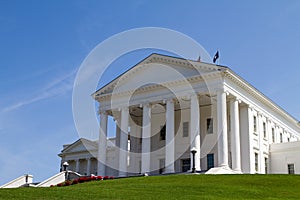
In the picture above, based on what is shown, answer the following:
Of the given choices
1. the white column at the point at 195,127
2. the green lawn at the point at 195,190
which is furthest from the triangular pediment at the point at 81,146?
the green lawn at the point at 195,190

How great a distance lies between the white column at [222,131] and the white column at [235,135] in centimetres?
181

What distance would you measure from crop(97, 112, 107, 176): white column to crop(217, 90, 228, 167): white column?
14.0 meters

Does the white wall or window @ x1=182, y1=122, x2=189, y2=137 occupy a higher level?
window @ x1=182, y1=122, x2=189, y2=137

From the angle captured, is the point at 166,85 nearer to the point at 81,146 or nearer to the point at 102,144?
the point at 102,144

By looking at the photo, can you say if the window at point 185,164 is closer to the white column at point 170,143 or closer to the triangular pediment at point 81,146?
the white column at point 170,143

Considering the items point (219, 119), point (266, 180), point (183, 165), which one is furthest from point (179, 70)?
point (266, 180)

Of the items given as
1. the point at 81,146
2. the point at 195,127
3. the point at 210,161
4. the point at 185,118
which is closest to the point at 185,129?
the point at 185,118

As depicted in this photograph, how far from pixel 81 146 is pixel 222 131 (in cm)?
3165

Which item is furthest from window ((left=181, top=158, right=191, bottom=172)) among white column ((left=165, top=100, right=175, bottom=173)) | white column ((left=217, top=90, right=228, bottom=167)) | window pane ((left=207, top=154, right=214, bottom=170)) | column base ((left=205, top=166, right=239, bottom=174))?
column base ((left=205, top=166, right=239, bottom=174))

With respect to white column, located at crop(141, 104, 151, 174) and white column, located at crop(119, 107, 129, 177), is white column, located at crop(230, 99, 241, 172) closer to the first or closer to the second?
white column, located at crop(141, 104, 151, 174)

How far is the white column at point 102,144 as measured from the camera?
49.1m

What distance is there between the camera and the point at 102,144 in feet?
164

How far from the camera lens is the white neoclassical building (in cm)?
4300

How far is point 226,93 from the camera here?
4266 cm
